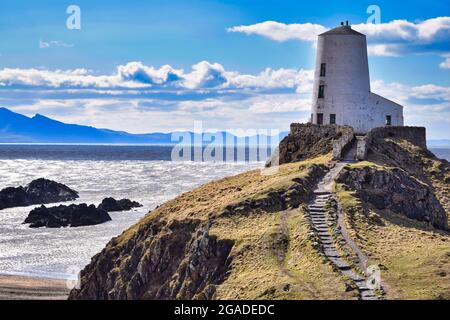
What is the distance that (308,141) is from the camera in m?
61.1

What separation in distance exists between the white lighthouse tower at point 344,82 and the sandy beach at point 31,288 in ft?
78.7

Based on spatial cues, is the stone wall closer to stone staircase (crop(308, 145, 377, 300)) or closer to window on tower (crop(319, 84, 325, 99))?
window on tower (crop(319, 84, 325, 99))

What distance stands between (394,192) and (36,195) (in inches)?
3593

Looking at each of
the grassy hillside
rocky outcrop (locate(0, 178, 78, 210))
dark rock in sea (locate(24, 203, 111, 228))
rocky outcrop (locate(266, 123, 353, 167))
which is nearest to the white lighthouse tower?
rocky outcrop (locate(266, 123, 353, 167))

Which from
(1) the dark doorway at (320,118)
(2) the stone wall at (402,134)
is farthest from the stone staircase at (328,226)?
(1) the dark doorway at (320,118)

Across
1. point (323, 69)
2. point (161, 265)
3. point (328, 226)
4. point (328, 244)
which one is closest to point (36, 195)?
point (323, 69)

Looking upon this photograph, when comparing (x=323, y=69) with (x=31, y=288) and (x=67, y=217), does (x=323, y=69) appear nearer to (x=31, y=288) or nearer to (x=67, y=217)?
(x=31, y=288)

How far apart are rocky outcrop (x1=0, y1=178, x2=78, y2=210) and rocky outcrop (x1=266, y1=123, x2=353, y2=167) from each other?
70681 mm

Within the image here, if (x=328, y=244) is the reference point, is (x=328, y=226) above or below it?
above

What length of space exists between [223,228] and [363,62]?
25456 mm

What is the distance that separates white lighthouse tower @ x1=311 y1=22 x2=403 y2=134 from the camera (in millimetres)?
64250
